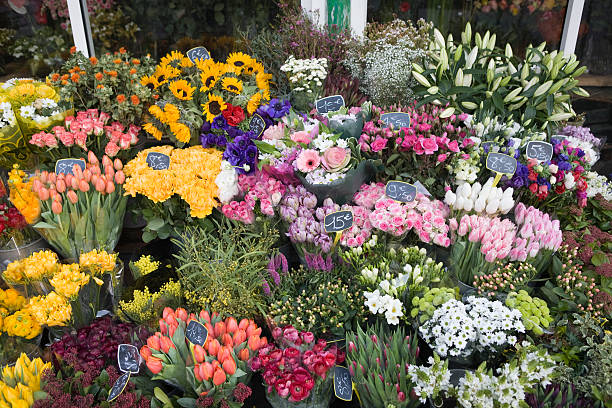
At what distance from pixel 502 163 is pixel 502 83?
1.84ft

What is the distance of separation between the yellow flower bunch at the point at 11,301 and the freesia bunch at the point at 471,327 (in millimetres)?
1725

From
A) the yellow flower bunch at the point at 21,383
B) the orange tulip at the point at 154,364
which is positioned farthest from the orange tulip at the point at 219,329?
the yellow flower bunch at the point at 21,383

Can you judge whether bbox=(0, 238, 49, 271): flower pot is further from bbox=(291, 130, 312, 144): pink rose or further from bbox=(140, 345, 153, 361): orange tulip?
bbox=(291, 130, 312, 144): pink rose

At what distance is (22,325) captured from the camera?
182 cm

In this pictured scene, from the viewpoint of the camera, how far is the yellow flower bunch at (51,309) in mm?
1744

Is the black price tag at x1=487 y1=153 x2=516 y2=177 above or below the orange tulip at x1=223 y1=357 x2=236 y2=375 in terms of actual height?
above

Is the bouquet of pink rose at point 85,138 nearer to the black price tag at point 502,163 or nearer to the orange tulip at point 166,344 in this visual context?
the orange tulip at point 166,344

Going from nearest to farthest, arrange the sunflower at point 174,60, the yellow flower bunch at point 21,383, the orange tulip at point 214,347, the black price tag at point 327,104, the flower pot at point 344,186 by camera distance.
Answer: the yellow flower bunch at point 21,383 < the orange tulip at point 214,347 < the flower pot at point 344,186 < the black price tag at point 327,104 < the sunflower at point 174,60

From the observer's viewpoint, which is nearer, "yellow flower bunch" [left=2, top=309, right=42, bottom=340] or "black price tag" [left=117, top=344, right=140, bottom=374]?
"black price tag" [left=117, top=344, right=140, bottom=374]

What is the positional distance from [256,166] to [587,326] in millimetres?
1599

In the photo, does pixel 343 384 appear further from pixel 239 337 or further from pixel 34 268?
pixel 34 268

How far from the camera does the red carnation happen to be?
7.78 ft

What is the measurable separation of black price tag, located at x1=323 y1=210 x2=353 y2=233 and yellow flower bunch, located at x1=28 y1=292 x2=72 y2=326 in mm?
1118

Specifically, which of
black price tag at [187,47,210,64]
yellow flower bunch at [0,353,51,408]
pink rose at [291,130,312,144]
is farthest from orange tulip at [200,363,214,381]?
black price tag at [187,47,210,64]
